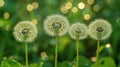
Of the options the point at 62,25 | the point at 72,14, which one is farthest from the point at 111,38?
the point at 62,25

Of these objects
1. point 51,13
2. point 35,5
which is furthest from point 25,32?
point 35,5

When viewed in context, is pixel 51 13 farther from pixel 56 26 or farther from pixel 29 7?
pixel 56 26

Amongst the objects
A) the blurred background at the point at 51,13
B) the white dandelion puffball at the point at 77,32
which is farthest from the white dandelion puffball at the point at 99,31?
the blurred background at the point at 51,13

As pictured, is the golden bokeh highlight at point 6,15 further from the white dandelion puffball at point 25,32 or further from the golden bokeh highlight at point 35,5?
the white dandelion puffball at point 25,32

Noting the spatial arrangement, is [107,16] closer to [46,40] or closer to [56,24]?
[46,40]

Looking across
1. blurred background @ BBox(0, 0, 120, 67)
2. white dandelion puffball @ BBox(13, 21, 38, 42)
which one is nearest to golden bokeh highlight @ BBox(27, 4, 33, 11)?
blurred background @ BBox(0, 0, 120, 67)

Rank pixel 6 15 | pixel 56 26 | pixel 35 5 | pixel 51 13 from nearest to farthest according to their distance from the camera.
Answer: pixel 56 26
pixel 51 13
pixel 6 15
pixel 35 5
